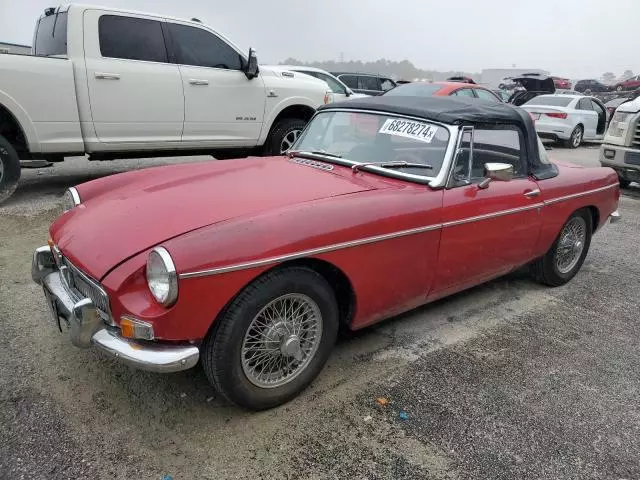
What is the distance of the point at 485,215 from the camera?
3398mm

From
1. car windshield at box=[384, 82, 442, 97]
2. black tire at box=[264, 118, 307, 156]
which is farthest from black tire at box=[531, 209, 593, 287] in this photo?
car windshield at box=[384, 82, 442, 97]

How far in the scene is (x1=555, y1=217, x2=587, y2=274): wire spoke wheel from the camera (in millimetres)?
4395

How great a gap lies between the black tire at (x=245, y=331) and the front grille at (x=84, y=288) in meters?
0.50

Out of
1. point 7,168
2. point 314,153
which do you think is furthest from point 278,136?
point 314,153

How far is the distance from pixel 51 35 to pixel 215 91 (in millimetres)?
1999

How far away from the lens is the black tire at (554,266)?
4305 mm

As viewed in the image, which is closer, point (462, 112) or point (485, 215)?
point (485, 215)

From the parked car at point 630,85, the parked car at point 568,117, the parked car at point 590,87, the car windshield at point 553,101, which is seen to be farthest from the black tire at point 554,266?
the parked car at point 590,87

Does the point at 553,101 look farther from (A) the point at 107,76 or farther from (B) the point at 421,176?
(B) the point at 421,176

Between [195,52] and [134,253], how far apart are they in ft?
16.6

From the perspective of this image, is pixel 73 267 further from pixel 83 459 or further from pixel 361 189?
pixel 361 189

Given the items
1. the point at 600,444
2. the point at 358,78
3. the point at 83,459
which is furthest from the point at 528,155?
the point at 358,78

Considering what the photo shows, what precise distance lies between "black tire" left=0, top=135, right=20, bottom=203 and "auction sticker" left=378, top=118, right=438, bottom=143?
4.35m

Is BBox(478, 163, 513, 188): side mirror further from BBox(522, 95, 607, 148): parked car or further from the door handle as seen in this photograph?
BBox(522, 95, 607, 148): parked car
